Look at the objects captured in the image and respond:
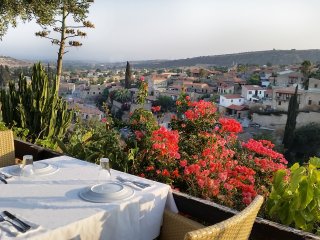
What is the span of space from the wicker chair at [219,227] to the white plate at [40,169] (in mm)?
747

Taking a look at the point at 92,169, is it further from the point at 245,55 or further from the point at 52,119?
the point at 245,55

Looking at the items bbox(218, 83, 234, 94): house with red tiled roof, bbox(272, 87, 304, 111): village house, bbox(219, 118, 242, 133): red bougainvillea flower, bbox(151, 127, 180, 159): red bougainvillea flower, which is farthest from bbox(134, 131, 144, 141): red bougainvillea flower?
bbox(218, 83, 234, 94): house with red tiled roof

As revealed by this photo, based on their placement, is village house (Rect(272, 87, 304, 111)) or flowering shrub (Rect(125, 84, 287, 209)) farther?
village house (Rect(272, 87, 304, 111))

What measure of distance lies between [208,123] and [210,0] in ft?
11.0

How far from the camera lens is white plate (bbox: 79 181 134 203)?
1.74m

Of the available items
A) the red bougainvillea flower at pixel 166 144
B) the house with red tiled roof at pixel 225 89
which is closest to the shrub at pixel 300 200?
the red bougainvillea flower at pixel 166 144

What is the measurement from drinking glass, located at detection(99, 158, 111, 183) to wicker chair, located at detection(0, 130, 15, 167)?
4.04ft

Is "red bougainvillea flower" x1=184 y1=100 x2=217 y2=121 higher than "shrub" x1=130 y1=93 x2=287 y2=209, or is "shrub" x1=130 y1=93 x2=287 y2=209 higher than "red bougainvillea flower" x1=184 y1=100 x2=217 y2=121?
"red bougainvillea flower" x1=184 y1=100 x2=217 y2=121

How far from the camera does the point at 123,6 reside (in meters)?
→ 8.47

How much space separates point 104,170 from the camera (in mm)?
2100

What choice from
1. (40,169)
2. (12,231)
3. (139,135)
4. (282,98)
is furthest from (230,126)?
(282,98)

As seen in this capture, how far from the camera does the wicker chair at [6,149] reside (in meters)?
2.95

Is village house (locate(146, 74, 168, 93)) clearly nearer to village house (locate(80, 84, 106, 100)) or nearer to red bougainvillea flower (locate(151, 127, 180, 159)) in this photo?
village house (locate(80, 84, 106, 100))

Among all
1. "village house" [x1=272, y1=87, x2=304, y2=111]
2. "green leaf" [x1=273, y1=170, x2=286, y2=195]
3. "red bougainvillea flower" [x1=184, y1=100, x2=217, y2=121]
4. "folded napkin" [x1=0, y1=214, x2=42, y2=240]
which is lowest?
"village house" [x1=272, y1=87, x2=304, y2=111]
